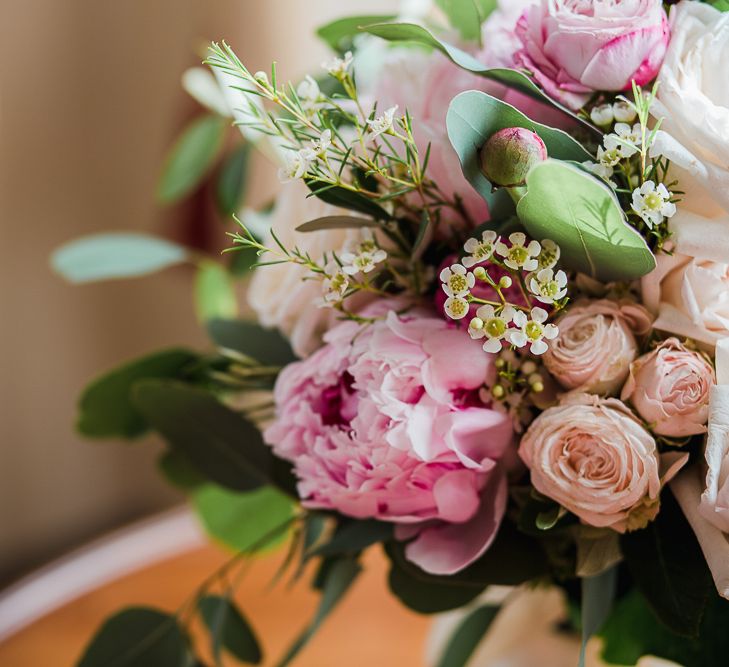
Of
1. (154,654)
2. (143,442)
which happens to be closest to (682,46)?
(154,654)

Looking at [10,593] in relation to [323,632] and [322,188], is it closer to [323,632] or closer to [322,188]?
[323,632]

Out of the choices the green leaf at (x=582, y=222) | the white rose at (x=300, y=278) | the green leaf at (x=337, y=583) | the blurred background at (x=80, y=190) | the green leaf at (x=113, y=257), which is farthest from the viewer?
the blurred background at (x=80, y=190)

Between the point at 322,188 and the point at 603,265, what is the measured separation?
142 mm

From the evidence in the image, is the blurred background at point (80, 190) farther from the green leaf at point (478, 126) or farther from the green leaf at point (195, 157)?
the green leaf at point (478, 126)

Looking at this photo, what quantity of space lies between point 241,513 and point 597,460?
14.4 inches

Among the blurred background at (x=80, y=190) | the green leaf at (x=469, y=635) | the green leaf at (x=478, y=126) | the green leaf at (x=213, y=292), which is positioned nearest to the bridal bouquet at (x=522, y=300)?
the green leaf at (x=478, y=126)

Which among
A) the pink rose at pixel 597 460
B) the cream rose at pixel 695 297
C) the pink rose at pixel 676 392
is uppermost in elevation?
the cream rose at pixel 695 297

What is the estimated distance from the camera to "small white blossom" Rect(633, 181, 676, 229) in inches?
15.3

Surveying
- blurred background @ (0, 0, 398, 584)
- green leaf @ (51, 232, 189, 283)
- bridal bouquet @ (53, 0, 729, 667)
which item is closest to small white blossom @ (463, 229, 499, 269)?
bridal bouquet @ (53, 0, 729, 667)

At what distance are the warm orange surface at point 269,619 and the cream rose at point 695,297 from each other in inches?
17.7

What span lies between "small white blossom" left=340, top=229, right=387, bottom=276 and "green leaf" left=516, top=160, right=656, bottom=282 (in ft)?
0.25

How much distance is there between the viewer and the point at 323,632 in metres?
0.84

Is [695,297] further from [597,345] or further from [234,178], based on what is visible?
[234,178]

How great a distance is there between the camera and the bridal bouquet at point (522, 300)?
15.8 inches
